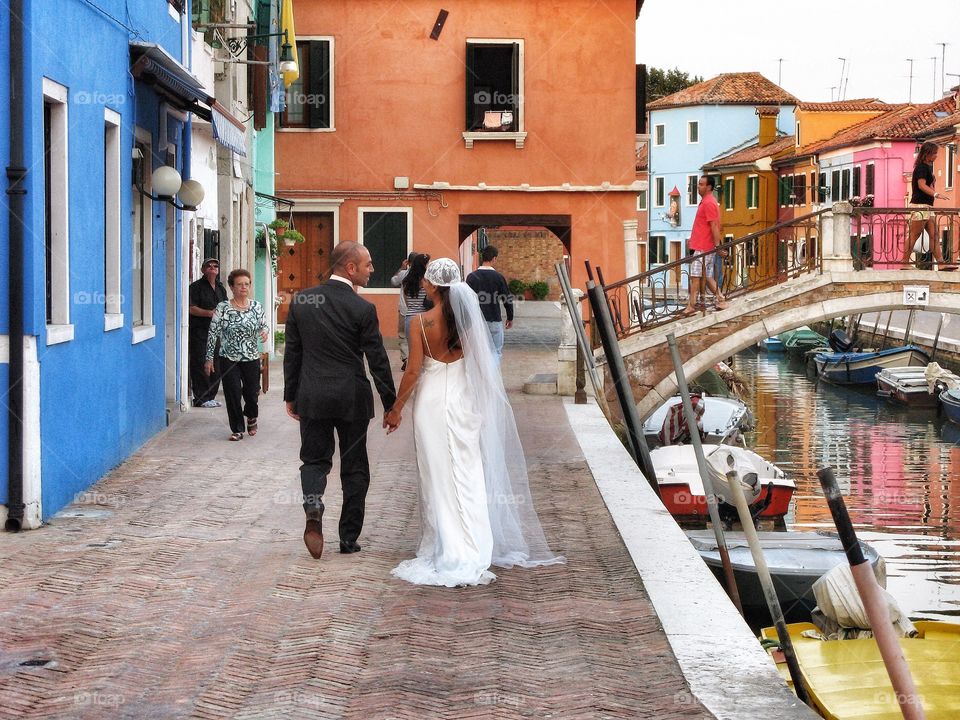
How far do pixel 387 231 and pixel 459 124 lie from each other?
2.42m

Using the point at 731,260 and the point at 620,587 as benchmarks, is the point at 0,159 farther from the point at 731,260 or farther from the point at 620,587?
the point at 731,260

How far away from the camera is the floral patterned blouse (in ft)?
41.7

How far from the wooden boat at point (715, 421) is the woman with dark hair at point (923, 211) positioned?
4517 millimetres

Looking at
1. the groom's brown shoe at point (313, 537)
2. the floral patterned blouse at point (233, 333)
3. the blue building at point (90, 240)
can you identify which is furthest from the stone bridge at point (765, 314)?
the groom's brown shoe at point (313, 537)

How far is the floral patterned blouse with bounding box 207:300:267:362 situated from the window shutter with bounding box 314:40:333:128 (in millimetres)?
13900

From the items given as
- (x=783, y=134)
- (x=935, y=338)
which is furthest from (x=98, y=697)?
(x=783, y=134)

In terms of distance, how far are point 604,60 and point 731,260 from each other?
6.18 m

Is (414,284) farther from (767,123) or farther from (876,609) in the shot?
(767,123)

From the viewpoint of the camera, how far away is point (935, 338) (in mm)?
40812

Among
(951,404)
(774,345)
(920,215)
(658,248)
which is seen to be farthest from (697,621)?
(658,248)

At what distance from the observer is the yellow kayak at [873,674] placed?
7.27m

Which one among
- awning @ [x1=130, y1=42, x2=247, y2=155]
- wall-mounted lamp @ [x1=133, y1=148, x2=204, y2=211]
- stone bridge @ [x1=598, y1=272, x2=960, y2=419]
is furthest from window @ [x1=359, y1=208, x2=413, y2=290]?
wall-mounted lamp @ [x1=133, y1=148, x2=204, y2=211]

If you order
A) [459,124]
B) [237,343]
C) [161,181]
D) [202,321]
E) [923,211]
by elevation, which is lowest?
Result: [237,343]

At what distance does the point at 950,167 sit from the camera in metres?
45.5
